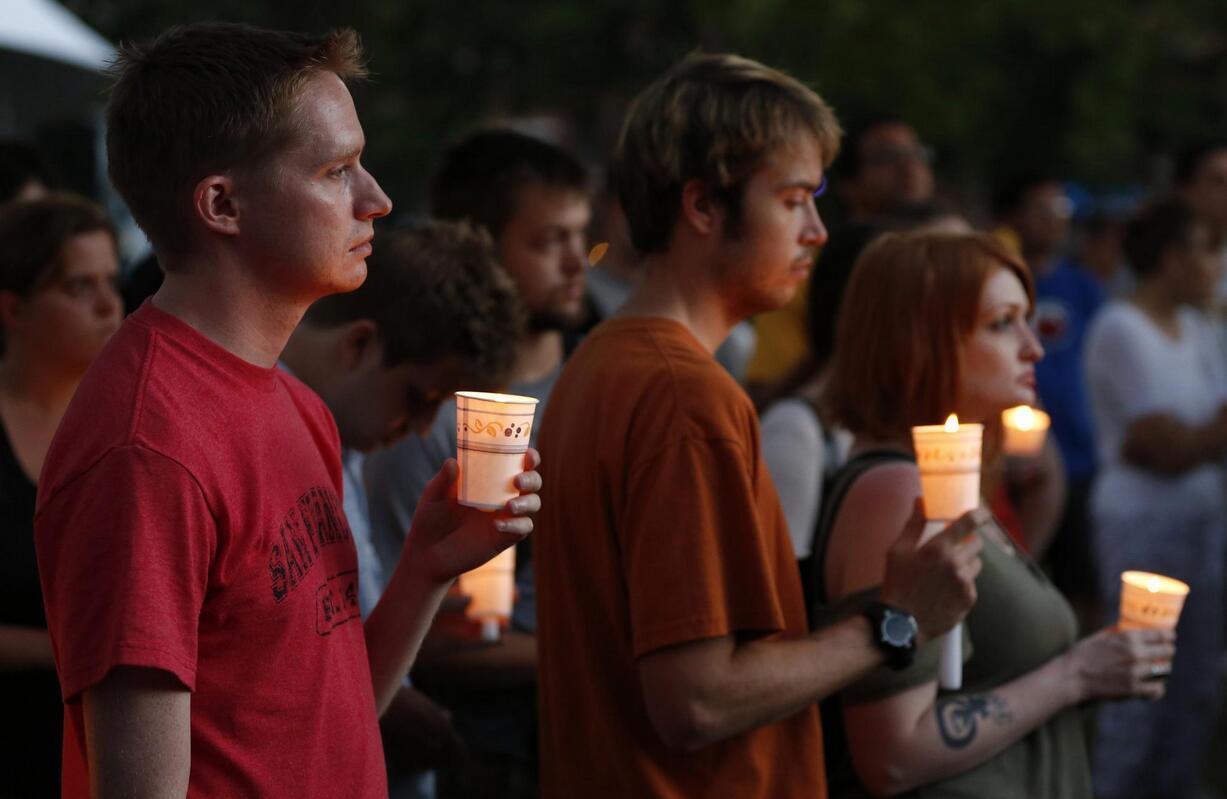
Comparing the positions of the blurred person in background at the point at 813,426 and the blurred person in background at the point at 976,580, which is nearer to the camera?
the blurred person in background at the point at 976,580

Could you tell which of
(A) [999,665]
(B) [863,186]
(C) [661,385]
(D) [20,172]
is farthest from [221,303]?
(B) [863,186]

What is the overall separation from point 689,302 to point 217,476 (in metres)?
1.18

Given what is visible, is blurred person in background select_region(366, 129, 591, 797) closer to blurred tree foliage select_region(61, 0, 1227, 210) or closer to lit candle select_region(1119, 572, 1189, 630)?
lit candle select_region(1119, 572, 1189, 630)

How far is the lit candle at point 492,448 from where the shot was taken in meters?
2.04

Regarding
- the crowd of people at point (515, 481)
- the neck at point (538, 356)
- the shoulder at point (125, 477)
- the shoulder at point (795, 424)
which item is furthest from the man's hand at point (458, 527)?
the shoulder at point (795, 424)

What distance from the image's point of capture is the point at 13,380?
3.43 m

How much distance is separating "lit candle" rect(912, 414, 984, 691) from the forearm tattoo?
0.45m

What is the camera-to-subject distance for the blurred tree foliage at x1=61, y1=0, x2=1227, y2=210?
51.4 ft

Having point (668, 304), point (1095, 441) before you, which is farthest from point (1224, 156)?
point (668, 304)

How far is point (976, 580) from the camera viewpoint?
2.93m

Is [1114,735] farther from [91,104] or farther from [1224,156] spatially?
[91,104]

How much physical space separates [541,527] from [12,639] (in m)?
1.25

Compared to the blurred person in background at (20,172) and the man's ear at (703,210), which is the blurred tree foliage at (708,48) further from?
the man's ear at (703,210)

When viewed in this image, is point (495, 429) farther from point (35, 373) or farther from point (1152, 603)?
point (35, 373)
